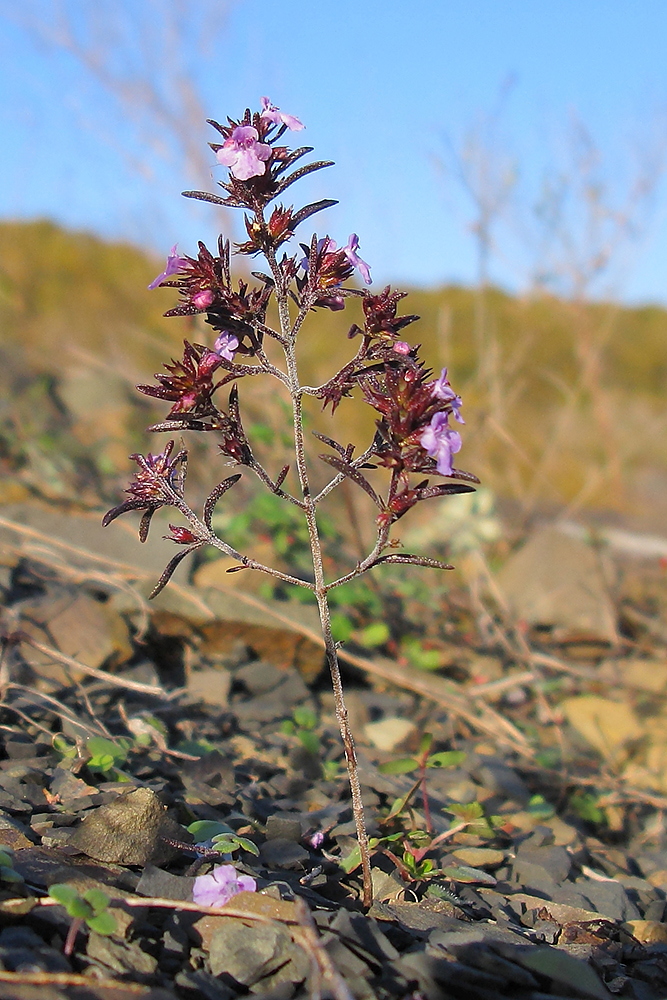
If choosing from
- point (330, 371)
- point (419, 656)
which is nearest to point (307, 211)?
point (419, 656)

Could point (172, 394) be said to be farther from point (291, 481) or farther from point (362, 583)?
point (291, 481)

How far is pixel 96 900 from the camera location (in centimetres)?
161

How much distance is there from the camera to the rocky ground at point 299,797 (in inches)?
65.5

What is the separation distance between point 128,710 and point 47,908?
1386 millimetres

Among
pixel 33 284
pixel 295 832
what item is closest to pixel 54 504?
pixel 295 832

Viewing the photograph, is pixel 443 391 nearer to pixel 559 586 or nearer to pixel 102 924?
pixel 102 924

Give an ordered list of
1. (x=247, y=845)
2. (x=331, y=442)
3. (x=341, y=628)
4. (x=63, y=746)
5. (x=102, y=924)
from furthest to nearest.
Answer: (x=341, y=628)
(x=63, y=746)
(x=247, y=845)
(x=331, y=442)
(x=102, y=924)

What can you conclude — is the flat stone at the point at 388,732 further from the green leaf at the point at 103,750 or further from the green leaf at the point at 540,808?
the green leaf at the point at 103,750

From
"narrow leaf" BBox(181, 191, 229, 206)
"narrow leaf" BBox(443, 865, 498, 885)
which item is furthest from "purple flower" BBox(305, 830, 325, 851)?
"narrow leaf" BBox(181, 191, 229, 206)

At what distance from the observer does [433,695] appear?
3.79 m

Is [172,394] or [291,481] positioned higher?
[172,394]

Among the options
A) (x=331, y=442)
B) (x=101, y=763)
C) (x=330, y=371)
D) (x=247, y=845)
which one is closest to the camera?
(x=331, y=442)

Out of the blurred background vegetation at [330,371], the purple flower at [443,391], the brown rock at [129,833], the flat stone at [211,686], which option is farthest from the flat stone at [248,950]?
the blurred background vegetation at [330,371]

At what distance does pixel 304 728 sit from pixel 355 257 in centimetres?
208
